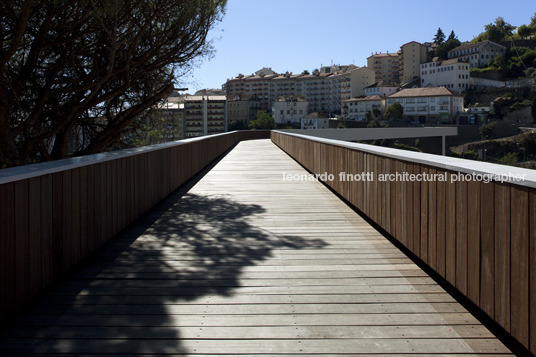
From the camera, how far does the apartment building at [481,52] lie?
13600 centimetres

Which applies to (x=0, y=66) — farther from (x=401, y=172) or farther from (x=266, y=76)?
(x=266, y=76)

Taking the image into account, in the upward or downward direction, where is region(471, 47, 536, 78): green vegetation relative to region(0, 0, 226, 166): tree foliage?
upward

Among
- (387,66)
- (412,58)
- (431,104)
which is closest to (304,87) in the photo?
(387,66)

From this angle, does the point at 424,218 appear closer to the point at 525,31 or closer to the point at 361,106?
the point at 361,106

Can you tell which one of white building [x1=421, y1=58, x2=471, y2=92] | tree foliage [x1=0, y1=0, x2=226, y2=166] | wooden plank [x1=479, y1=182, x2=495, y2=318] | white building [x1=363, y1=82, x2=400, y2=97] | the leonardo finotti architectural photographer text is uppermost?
white building [x1=421, y1=58, x2=471, y2=92]

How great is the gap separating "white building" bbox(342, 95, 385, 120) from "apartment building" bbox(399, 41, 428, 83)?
72.0 feet

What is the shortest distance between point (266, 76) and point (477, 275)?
17861 cm

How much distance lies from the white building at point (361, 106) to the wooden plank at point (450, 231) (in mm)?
125990

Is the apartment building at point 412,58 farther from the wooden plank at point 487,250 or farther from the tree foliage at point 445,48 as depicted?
the wooden plank at point 487,250

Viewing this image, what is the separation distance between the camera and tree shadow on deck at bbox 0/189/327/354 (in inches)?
125

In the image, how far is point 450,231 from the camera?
388cm

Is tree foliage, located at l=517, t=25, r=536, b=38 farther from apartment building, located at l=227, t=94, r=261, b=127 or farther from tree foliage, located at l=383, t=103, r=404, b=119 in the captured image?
apartment building, located at l=227, t=94, r=261, b=127

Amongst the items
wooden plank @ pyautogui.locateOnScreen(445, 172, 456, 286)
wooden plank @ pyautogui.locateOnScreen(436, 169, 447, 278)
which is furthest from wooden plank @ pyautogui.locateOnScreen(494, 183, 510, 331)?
wooden plank @ pyautogui.locateOnScreen(436, 169, 447, 278)

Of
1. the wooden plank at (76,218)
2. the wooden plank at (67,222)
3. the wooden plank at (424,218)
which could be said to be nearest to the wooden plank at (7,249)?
the wooden plank at (67,222)
